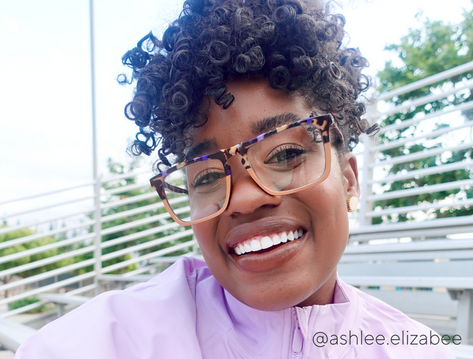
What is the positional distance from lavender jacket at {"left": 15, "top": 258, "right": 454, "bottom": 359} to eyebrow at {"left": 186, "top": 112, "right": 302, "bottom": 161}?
0.38 m

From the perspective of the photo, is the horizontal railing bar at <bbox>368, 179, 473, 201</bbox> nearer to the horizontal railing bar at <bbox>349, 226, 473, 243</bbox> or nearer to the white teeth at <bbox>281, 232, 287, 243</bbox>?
the horizontal railing bar at <bbox>349, 226, 473, 243</bbox>

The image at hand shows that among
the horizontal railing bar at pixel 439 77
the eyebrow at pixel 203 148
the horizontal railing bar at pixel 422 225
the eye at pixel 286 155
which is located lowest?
the horizontal railing bar at pixel 422 225

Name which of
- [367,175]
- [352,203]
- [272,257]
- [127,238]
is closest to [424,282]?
[352,203]

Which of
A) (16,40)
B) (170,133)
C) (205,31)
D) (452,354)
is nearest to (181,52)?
(205,31)

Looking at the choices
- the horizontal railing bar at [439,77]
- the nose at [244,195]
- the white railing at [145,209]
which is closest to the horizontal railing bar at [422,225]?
the white railing at [145,209]

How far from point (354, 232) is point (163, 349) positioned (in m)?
3.06

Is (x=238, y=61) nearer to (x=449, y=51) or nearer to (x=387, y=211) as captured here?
(x=387, y=211)

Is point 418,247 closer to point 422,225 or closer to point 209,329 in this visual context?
point 422,225

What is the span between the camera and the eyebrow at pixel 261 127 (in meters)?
1.03

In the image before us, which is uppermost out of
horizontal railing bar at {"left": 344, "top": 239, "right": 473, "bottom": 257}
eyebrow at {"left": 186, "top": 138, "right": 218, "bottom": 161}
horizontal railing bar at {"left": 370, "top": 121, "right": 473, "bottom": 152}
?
horizontal railing bar at {"left": 370, "top": 121, "right": 473, "bottom": 152}

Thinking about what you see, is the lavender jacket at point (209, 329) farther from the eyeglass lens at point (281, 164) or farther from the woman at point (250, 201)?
the eyeglass lens at point (281, 164)

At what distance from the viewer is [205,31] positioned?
3.73 ft

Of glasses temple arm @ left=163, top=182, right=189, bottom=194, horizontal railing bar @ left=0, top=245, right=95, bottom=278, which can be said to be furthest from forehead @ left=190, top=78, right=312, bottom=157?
horizontal railing bar @ left=0, top=245, right=95, bottom=278

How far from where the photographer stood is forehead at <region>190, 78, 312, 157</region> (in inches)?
40.7
